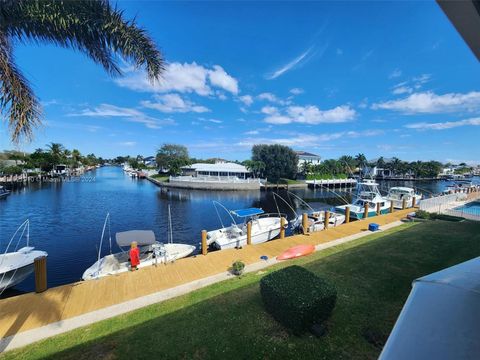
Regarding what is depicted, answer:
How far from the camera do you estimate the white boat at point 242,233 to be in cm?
1448

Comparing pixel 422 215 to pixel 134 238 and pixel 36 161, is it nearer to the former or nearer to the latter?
pixel 134 238

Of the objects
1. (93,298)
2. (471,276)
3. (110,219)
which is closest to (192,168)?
(110,219)

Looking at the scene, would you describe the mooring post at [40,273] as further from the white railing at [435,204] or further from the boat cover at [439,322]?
the white railing at [435,204]

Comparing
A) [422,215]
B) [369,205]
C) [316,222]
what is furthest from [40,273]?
[369,205]

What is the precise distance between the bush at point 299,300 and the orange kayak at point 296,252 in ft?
16.9

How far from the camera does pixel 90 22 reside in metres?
5.63

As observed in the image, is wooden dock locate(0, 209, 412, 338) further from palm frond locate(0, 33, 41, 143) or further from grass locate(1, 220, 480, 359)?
palm frond locate(0, 33, 41, 143)

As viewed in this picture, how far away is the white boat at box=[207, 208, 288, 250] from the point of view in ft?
47.5

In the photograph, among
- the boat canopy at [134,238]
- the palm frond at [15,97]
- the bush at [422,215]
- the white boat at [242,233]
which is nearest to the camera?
the palm frond at [15,97]

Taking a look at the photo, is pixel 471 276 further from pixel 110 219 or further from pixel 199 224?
pixel 110 219

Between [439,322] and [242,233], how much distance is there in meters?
13.2

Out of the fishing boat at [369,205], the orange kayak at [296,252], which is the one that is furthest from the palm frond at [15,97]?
the fishing boat at [369,205]

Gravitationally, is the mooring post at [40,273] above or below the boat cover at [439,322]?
below

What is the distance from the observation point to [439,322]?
2580mm
